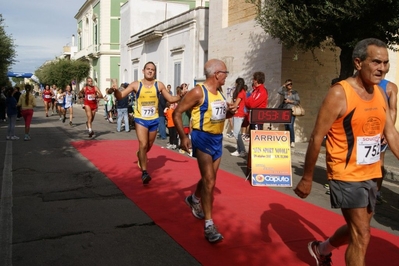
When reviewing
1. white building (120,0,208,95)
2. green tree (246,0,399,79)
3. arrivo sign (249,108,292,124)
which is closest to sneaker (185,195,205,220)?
arrivo sign (249,108,292,124)

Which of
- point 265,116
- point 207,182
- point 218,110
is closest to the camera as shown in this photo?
point 207,182

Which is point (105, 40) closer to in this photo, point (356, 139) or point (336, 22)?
point (336, 22)

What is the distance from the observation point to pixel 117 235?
487 centimetres

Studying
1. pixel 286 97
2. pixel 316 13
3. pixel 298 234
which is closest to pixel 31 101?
pixel 286 97

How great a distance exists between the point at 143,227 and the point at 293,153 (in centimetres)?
798

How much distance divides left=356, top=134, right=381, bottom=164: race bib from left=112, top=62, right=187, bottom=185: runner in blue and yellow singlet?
455 centimetres

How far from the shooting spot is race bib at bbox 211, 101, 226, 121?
509cm

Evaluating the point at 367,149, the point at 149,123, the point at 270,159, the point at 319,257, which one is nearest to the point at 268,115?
the point at 270,159

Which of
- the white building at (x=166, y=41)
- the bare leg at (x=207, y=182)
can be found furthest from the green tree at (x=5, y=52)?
the bare leg at (x=207, y=182)

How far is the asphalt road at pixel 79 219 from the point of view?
4273 mm

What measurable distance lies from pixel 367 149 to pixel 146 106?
4.91 m

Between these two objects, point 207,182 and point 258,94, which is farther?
point 258,94

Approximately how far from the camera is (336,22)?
33.7 ft

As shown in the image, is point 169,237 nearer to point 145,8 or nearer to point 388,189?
point 388,189
